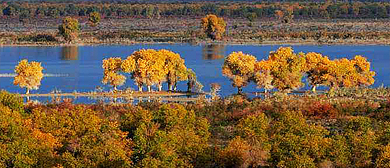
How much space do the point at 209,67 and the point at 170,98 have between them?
21.8m

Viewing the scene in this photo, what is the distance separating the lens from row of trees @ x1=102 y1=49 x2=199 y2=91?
52.3 m

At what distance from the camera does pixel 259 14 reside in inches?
6575

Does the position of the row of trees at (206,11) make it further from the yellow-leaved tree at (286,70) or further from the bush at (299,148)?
the bush at (299,148)

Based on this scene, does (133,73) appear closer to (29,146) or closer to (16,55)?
(29,146)

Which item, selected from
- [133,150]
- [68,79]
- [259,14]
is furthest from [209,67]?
[259,14]

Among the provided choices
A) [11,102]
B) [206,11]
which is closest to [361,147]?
[11,102]

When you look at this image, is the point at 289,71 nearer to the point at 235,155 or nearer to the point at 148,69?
the point at 148,69

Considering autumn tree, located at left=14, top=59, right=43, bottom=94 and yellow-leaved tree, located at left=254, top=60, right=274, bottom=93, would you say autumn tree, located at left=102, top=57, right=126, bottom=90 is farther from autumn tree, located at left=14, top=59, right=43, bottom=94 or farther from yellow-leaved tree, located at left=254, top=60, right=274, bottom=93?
yellow-leaved tree, located at left=254, top=60, right=274, bottom=93

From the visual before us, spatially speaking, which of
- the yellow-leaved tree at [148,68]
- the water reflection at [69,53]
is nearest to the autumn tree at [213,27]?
the water reflection at [69,53]

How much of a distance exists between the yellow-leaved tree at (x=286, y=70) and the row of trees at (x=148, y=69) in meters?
5.30

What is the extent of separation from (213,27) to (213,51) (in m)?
17.5

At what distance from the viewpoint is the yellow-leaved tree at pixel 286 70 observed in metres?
51.3

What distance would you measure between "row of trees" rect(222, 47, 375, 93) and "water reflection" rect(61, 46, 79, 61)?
105ft

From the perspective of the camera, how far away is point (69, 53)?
8912 cm
